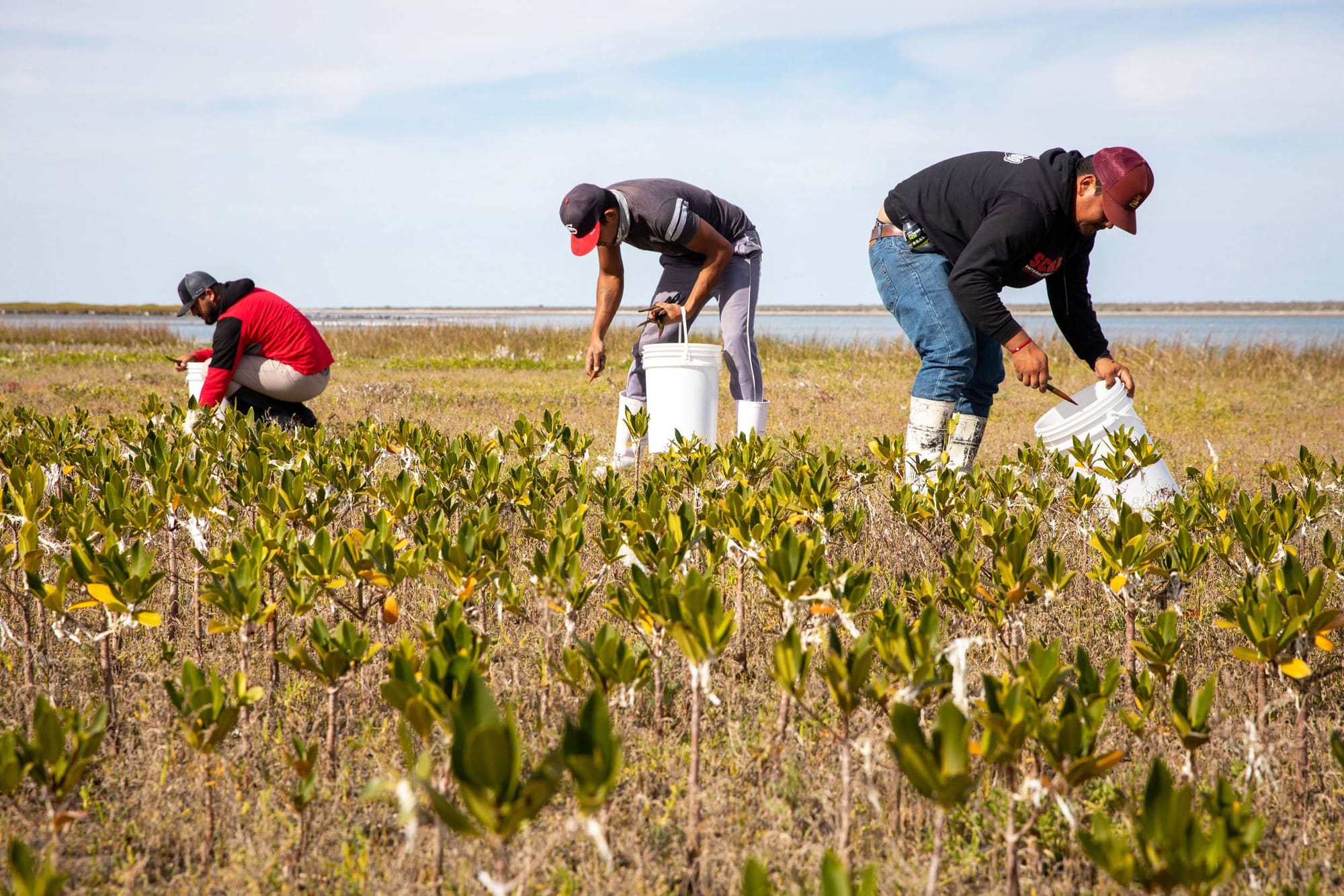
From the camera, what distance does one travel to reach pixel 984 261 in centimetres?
379

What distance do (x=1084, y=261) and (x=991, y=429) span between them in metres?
3.45

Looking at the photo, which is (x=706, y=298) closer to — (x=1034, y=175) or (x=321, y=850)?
(x=1034, y=175)

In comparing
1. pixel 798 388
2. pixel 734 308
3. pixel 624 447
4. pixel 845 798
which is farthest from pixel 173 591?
pixel 798 388

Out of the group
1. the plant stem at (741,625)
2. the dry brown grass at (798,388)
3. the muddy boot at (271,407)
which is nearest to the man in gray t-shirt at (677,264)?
the dry brown grass at (798,388)

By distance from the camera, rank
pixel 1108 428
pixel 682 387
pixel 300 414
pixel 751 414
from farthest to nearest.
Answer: pixel 300 414 → pixel 751 414 → pixel 682 387 → pixel 1108 428

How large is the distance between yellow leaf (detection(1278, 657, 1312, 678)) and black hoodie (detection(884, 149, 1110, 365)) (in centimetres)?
211

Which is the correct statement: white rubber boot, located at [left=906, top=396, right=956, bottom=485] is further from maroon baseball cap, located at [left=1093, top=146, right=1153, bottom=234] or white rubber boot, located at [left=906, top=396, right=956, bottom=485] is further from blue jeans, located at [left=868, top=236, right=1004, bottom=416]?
maroon baseball cap, located at [left=1093, top=146, right=1153, bottom=234]

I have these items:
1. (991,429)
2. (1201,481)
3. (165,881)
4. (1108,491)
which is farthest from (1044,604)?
(991,429)

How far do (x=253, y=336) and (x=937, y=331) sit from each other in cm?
449

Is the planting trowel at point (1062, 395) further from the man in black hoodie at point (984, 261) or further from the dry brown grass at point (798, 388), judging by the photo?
the dry brown grass at point (798, 388)

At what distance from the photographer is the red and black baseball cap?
462 cm

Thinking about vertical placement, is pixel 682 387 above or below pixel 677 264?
below

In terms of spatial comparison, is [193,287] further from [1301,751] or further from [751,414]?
[1301,751]

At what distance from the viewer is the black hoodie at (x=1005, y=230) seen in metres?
3.80
